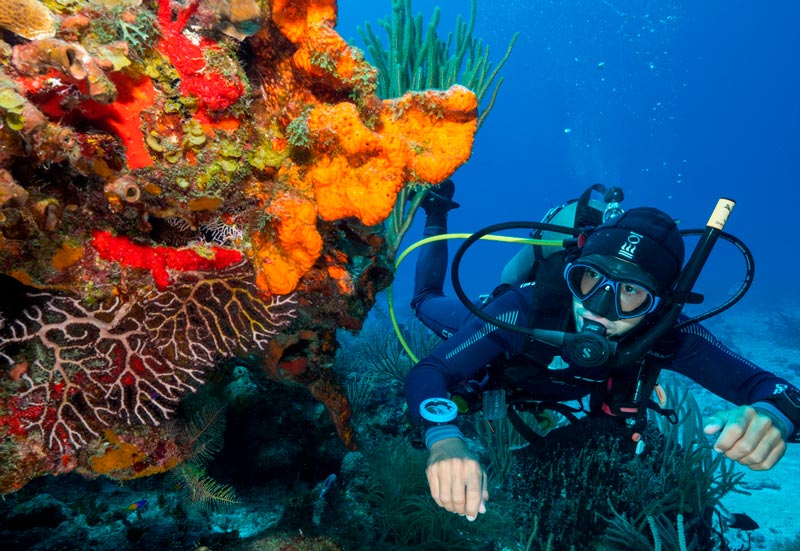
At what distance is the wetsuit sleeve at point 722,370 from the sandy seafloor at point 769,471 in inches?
99.3

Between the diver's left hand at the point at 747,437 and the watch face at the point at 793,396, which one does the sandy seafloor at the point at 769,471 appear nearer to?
the watch face at the point at 793,396

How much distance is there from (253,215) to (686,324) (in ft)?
10.2

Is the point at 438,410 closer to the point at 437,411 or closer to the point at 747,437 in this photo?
the point at 437,411

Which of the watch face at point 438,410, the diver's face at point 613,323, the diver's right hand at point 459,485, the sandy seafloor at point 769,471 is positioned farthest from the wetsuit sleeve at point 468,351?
the sandy seafloor at point 769,471

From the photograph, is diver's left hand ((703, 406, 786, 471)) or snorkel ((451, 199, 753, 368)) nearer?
diver's left hand ((703, 406, 786, 471))

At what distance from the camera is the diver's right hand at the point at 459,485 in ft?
6.24

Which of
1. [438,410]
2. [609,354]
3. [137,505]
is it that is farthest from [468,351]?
[137,505]

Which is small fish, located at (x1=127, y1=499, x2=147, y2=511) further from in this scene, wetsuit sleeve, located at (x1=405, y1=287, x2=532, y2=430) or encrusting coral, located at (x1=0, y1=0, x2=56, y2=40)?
encrusting coral, located at (x1=0, y1=0, x2=56, y2=40)

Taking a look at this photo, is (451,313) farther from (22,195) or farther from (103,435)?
(22,195)

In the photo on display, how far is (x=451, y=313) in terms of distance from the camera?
4781 mm

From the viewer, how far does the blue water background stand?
65062 millimetres

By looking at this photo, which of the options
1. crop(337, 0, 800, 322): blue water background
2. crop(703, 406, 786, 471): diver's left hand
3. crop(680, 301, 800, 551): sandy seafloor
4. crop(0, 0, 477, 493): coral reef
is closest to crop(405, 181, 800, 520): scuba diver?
crop(703, 406, 786, 471): diver's left hand

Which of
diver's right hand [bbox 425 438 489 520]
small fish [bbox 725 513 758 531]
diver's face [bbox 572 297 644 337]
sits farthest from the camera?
Answer: small fish [bbox 725 513 758 531]

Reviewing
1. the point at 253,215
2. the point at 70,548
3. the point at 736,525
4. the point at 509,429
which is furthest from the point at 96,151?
the point at 736,525
